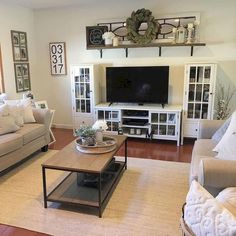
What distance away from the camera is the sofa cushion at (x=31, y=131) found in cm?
342

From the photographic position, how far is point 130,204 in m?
2.52

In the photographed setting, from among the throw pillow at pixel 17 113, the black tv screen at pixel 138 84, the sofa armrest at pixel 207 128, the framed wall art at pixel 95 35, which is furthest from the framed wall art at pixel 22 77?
the sofa armrest at pixel 207 128

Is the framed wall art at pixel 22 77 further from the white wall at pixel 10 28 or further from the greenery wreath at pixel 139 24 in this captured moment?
the greenery wreath at pixel 139 24

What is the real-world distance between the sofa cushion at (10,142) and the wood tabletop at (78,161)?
812mm

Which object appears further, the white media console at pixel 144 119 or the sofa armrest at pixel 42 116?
the white media console at pixel 144 119

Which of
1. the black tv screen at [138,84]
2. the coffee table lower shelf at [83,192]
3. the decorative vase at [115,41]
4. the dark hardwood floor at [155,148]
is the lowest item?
the dark hardwood floor at [155,148]

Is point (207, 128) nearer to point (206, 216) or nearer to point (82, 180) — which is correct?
point (82, 180)

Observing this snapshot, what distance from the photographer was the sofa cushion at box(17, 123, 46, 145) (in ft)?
11.2

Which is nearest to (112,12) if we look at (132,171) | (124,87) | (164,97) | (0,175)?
(124,87)

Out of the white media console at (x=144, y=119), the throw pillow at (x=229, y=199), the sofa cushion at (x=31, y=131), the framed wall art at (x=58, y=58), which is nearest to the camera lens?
the throw pillow at (x=229, y=199)

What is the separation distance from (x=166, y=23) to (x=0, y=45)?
2936 mm

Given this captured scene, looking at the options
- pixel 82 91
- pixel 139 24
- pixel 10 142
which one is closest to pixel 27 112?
pixel 10 142

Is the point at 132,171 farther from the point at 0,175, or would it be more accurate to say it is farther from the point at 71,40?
the point at 71,40

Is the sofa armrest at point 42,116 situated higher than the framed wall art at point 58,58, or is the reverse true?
the framed wall art at point 58,58
